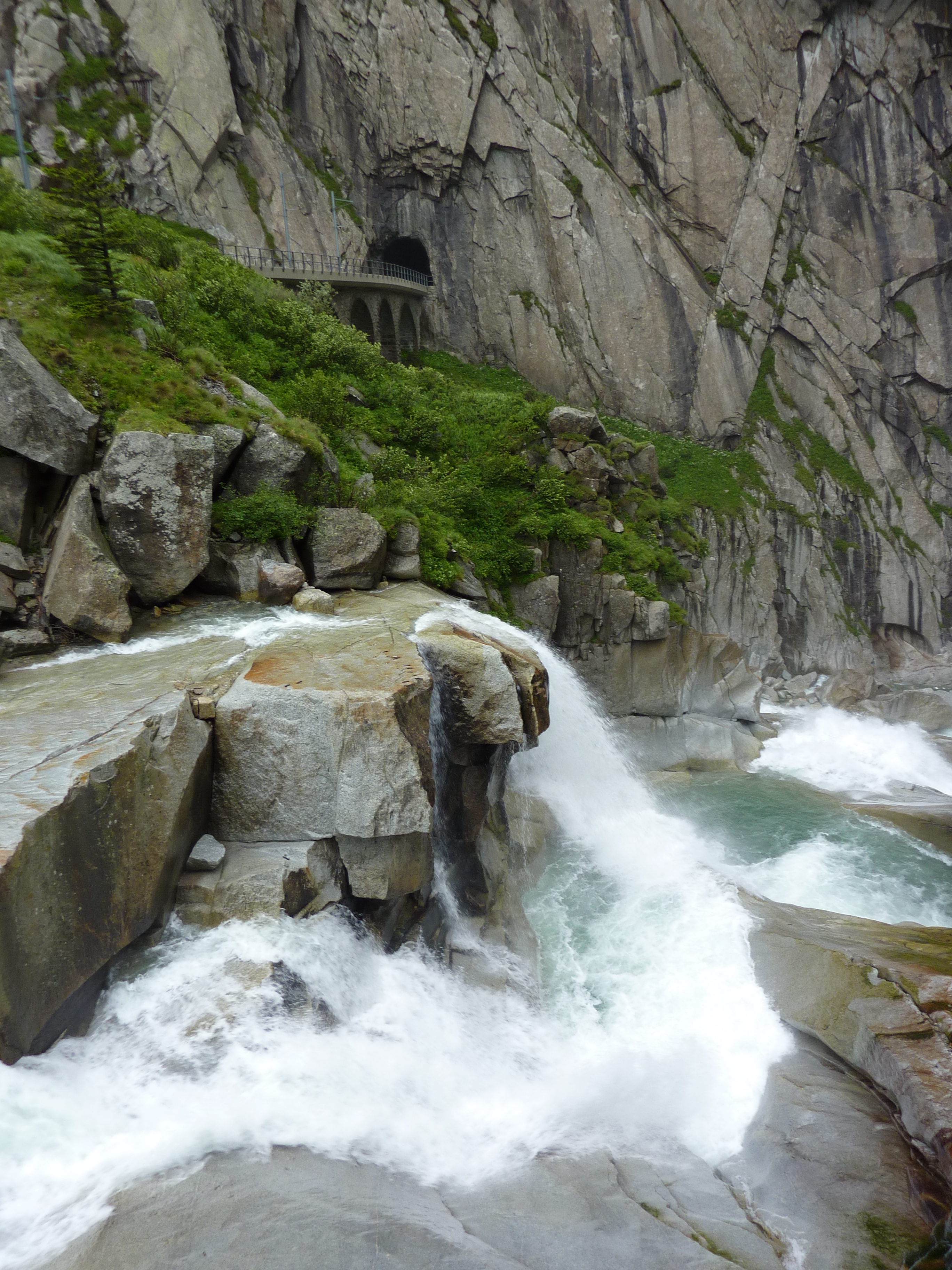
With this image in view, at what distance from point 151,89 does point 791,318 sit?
36370mm

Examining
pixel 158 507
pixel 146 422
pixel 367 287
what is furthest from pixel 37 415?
pixel 367 287

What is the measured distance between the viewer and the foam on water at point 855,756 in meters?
21.8

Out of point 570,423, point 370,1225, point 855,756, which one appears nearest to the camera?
point 370,1225

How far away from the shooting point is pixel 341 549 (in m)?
15.2

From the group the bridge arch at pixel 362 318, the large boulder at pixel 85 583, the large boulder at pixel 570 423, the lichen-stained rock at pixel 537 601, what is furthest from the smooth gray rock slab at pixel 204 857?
the bridge arch at pixel 362 318

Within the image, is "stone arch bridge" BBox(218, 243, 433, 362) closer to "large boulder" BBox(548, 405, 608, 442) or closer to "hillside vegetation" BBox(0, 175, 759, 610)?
"hillside vegetation" BBox(0, 175, 759, 610)

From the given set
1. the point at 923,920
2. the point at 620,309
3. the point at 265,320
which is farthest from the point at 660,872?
the point at 620,309

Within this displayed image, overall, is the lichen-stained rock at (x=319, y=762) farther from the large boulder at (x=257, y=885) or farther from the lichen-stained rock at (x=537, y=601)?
the lichen-stained rock at (x=537, y=601)

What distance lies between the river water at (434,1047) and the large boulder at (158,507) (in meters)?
1.96

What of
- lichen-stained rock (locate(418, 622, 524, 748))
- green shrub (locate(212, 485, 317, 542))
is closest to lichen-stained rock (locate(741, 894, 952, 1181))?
lichen-stained rock (locate(418, 622, 524, 748))

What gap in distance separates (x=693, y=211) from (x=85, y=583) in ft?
138

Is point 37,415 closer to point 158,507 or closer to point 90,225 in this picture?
point 158,507

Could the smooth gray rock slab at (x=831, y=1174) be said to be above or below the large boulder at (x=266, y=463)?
below

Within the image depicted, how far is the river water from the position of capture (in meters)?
6.06
